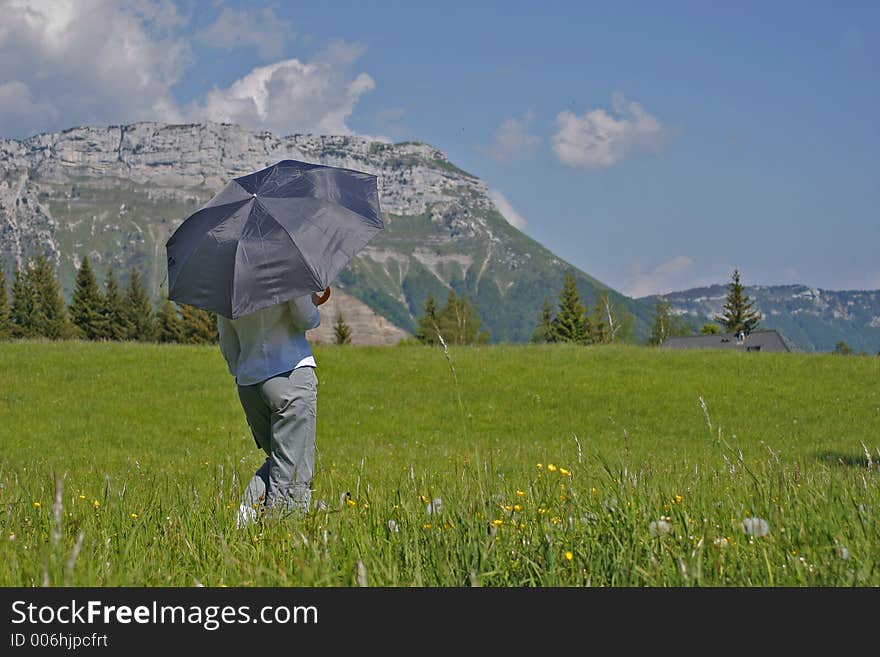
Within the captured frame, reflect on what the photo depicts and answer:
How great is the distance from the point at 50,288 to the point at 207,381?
77722mm

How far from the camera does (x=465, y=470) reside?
19.9ft

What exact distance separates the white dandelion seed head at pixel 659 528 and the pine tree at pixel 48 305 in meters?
90.4

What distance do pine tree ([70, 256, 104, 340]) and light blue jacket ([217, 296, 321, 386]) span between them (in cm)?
8869

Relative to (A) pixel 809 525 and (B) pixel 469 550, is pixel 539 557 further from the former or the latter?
(A) pixel 809 525

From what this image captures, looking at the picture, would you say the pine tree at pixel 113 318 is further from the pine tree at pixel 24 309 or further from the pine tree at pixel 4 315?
the pine tree at pixel 4 315

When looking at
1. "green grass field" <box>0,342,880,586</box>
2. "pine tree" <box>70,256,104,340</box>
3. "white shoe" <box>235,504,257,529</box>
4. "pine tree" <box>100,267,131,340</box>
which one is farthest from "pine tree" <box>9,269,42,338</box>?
"white shoe" <box>235,504,257,529</box>

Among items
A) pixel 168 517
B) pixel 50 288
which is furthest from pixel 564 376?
pixel 50 288

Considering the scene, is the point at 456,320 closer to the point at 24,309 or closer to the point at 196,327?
the point at 196,327

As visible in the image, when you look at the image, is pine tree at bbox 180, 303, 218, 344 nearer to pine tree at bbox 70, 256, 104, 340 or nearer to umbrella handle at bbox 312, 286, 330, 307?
pine tree at bbox 70, 256, 104, 340

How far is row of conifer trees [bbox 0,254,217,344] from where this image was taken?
8806 centimetres

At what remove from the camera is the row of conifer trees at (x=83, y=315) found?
88.1 m

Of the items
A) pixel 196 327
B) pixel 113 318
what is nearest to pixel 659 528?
pixel 196 327

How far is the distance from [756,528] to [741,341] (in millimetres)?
90392

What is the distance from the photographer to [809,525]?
3771 mm
